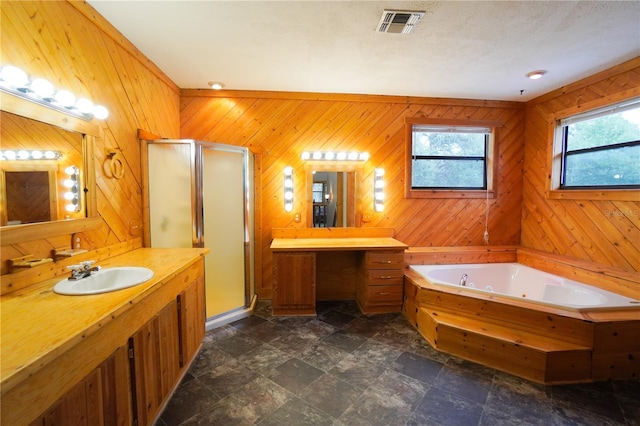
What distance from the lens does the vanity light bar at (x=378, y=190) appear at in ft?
11.8

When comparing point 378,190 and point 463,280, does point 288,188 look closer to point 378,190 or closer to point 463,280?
point 378,190

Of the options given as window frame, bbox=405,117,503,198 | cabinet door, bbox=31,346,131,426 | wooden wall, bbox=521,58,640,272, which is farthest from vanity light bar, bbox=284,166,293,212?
wooden wall, bbox=521,58,640,272

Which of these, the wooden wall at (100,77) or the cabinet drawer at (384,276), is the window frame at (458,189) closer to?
the cabinet drawer at (384,276)

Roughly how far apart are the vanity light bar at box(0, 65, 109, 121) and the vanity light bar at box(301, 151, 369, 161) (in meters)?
2.07

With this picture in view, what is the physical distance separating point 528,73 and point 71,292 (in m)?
4.11

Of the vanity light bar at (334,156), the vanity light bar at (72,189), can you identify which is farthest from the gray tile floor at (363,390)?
the vanity light bar at (334,156)

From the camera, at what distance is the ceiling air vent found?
190cm

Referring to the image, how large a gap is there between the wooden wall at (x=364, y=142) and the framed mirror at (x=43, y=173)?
64.8 inches

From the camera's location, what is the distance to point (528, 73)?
9.27ft

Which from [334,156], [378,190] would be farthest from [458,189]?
[334,156]

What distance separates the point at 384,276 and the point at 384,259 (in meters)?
0.20

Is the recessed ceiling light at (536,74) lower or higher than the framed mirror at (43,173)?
higher

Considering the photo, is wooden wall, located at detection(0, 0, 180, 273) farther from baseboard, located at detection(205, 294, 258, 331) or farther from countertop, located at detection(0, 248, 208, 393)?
baseboard, located at detection(205, 294, 258, 331)

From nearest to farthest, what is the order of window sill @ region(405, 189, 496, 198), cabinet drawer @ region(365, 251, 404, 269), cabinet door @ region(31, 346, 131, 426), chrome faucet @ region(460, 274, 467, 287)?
cabinet door @ region(31, 346, 131, 426) → cabinet drawer @ region(365, 251, 404, 269) → chrome faucet @ region(460, 274, 467, 287) → window sill @ region(405, 189, 496, 198)
